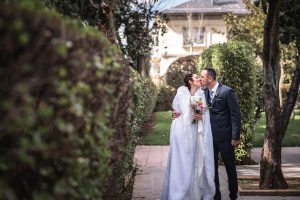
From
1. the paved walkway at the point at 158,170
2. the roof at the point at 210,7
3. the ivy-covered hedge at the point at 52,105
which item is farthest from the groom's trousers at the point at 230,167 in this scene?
the roof at the point at 210,7

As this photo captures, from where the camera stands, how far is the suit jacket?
27.7 ft

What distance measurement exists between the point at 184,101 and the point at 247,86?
4.17m

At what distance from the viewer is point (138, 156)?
14.7 meters

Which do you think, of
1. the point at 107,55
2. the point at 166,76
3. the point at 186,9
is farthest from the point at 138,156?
the point at 186,9

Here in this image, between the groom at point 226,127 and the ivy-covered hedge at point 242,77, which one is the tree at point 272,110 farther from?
the ivy-covered hedge at point 242,77

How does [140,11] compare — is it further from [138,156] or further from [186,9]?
[186,9]

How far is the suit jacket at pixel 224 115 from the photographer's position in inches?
332

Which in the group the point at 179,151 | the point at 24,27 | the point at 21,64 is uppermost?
the point at 24,27

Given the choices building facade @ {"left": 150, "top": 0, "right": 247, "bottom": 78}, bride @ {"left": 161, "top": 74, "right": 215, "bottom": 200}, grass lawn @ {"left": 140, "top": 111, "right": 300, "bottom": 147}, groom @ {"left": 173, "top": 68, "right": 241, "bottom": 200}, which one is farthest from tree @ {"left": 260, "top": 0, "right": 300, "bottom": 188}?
Answer: building facade @ {"left": 150, "top": 0, "right": 247, "bottom": 78}

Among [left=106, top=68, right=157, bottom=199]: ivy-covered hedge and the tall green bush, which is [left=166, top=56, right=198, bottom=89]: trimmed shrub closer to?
the tall green bush

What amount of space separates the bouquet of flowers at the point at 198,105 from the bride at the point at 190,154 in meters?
0.06

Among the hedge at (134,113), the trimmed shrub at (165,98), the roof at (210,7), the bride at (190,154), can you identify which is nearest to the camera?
the hedge at (134,113)

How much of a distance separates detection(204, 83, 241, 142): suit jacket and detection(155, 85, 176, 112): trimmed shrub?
104 ft

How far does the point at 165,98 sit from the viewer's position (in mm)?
40688
